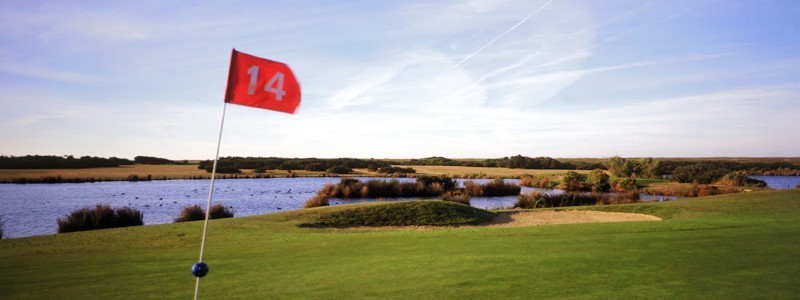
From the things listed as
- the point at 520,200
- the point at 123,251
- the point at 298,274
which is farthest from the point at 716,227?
the point at 520,200

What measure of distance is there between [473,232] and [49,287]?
28.1ft

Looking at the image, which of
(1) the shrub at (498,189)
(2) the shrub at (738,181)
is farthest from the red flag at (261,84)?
(2) the shrub at (738,181)

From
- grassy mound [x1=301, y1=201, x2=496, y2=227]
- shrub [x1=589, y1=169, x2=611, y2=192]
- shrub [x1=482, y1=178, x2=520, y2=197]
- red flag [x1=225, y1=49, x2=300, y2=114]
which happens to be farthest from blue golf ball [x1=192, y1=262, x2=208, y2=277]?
shrub [x1=589, y1=169, x2=611, y2=192]

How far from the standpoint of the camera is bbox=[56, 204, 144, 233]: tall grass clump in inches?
691

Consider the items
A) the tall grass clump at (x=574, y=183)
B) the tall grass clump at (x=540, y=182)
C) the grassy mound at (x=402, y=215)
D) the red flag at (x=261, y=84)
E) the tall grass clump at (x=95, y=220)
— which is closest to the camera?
the red flag at (x=261, y=84)

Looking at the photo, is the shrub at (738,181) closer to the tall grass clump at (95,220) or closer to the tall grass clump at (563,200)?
the tall grass clump at (563,200)

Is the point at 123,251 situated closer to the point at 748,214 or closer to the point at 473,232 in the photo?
the point at 473,232

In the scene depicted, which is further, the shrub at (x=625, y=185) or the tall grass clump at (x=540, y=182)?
the tall grass clump at (x=540, y=182)

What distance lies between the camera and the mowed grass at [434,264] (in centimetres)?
582

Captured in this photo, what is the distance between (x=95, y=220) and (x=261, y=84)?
1576 centimetres

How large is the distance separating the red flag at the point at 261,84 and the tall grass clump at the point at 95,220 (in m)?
15.6

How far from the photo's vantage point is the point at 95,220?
17.9 meters

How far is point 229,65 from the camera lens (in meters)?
5.51

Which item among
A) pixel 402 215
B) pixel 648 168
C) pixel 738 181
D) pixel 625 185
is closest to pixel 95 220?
pixel 402 215
